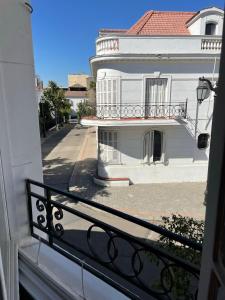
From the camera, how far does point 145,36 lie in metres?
8.25

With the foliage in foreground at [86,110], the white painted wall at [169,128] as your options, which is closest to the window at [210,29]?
the white painted wall at [169,128]

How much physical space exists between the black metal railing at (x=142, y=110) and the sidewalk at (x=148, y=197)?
274 cm

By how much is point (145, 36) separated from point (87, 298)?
8.49m

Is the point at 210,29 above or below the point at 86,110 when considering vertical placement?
above

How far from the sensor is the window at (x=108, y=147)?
8.98m

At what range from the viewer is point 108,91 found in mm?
8664

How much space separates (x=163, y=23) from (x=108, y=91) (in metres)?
3.91

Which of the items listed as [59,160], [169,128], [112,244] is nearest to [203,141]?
[169,128]

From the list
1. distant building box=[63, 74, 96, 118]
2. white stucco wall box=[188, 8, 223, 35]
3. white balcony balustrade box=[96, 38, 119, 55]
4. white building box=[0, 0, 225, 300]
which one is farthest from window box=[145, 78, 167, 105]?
distant building box=[63, 74, 96, 118]

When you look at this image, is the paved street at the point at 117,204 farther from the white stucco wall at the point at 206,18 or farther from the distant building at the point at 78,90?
the distant building at the point at 78,90

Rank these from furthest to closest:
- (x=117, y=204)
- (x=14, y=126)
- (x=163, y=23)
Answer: (x=163, y=23) → (x=117, y=204) → (x=14, y=126)

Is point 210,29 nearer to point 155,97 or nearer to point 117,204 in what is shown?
point 155,97

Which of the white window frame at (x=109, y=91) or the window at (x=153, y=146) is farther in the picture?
the window at (x=153, y=146)

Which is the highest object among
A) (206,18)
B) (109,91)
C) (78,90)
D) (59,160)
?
(206,18)
